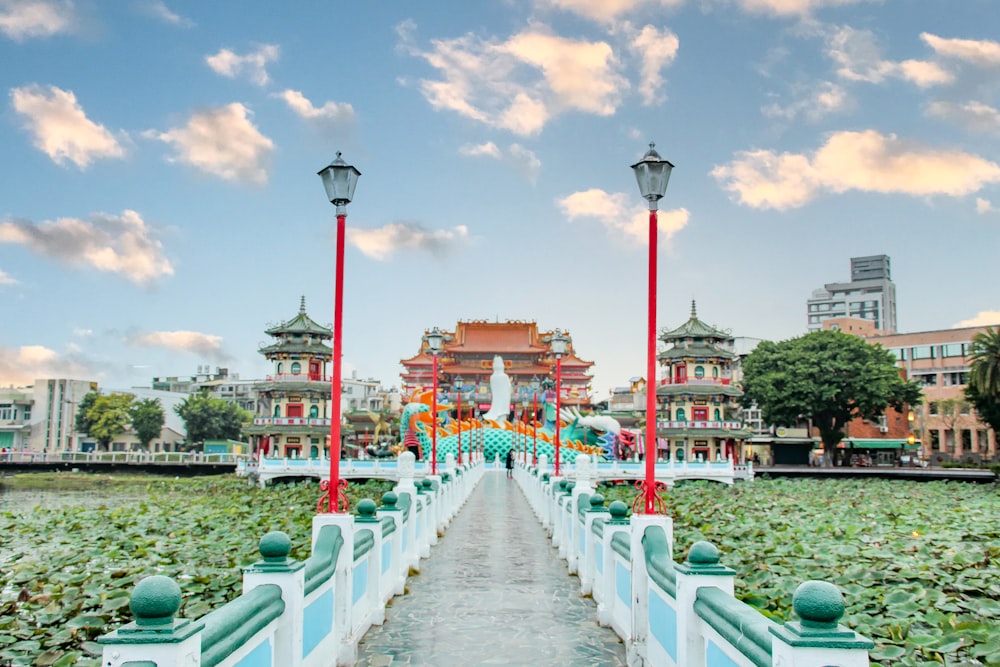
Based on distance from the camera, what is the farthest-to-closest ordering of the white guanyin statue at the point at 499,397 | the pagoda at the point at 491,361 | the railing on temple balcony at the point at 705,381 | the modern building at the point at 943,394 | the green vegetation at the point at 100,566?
the pagoda at the point at 491,361 → the modern building at the point at 943,394 → the railing on temple balcony at the point at 705,381 → the white guanyin statue at the point at 499,397 → the green vegetation at the point at 100,566

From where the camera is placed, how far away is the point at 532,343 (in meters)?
70.5

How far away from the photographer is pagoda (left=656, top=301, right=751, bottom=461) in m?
51.8

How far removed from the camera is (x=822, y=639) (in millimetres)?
3568

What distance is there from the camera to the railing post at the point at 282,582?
221 inches

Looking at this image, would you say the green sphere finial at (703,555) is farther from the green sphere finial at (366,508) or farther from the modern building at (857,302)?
the modern building at (857,302)

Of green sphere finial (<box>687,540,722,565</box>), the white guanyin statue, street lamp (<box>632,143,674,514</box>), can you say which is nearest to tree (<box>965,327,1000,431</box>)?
the white guanyin statue

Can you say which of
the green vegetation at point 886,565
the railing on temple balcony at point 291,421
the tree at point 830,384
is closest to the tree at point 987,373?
the tree at point 830,384

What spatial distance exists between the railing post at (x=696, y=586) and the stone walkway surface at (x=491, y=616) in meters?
2.36

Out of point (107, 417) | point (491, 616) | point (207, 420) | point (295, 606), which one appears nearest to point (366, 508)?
point (491, 616)

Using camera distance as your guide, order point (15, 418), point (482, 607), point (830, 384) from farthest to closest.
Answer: point (15, 418) < point (830, 384) < point (482, 607)

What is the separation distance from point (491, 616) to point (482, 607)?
524 mm

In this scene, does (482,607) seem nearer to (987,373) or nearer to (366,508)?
(366,508)

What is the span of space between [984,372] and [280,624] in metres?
44.1

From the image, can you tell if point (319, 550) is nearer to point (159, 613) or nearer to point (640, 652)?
point (640, 652)
